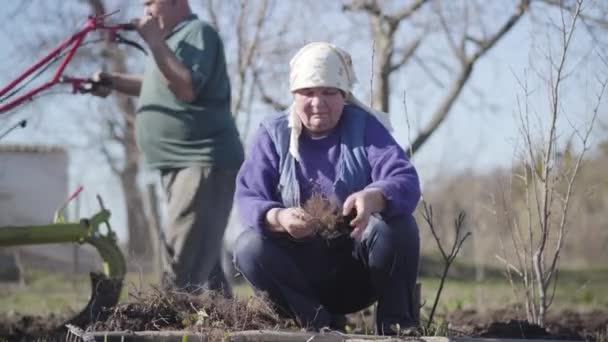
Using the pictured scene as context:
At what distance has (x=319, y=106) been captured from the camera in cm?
358

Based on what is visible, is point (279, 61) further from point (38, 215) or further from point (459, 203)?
point (459, 203)

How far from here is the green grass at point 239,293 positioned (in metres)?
7.54

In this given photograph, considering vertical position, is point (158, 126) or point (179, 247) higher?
point (158, 126)

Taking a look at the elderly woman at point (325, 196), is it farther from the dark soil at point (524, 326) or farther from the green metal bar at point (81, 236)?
the green metal bar at point (81, 236)

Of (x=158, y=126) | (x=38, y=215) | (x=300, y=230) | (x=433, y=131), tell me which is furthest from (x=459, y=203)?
(x=300, y=230)

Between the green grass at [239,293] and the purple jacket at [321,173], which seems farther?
the green grass at [239,293]

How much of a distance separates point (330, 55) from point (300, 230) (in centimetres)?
70

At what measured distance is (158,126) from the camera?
16.7 ft

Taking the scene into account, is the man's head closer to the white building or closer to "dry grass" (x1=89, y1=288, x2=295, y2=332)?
"dry grass" (x1=89, y1=288, x2=295, y2=332)

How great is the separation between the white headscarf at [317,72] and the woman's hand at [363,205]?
1.29ft

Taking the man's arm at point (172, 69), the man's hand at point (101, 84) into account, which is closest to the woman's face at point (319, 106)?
the man's arm at point (172, 69)

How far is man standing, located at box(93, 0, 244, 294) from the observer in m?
5.00

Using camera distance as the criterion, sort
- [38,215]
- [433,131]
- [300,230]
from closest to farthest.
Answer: [300,230] → [433,131] → [38,215]

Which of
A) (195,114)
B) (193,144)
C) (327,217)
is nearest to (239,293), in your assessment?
(193,144)
